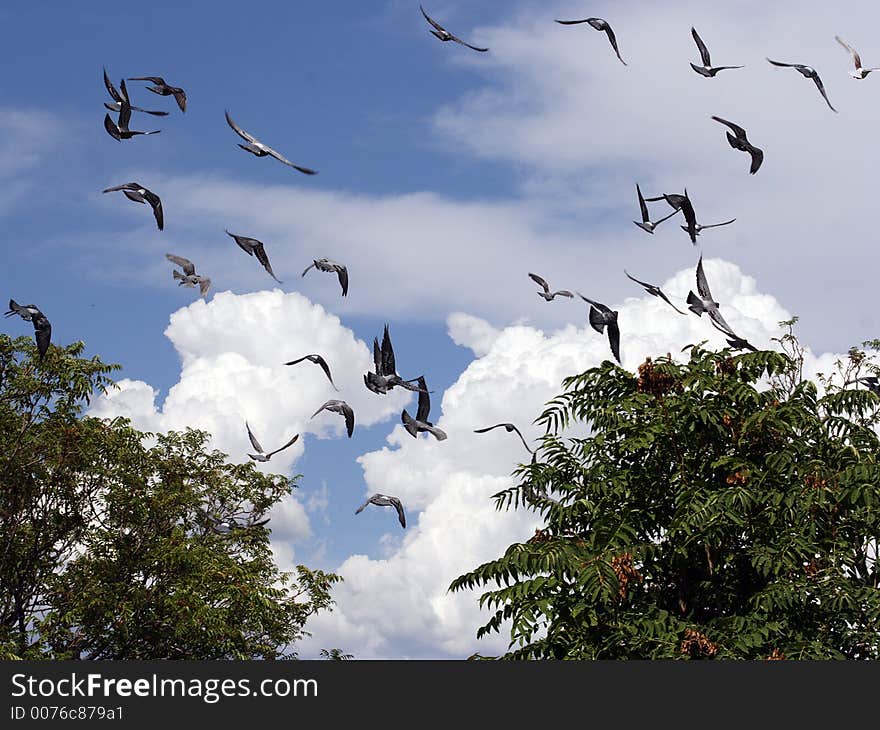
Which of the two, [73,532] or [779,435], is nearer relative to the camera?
[779,435]

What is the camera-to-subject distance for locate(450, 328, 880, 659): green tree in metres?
10.7

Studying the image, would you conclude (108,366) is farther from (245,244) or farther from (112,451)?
(245,244)

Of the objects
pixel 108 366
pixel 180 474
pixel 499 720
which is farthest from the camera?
pixel 180 474

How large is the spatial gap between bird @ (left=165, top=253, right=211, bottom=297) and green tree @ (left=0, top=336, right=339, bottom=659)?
32.8ft

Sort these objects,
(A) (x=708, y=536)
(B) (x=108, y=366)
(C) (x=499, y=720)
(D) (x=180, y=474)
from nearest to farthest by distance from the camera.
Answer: (C) (x=499, y=720)
(A) (x=708, y=536)
(B) (x=108, y=366)
(D) (x=180, y=474)

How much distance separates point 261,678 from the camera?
26.9ft

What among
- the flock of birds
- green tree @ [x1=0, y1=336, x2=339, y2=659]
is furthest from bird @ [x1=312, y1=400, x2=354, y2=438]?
green tree @ [x1=0, y1=336, x2=339, y2=659]

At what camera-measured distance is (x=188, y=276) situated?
1254 centimetres

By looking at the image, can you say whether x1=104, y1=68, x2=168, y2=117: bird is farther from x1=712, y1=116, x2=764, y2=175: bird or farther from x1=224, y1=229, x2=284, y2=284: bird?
x1=712, y1=116, x2=764, y2=175: bird

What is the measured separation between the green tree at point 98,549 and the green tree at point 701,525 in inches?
447

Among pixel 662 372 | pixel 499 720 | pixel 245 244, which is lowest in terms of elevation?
pixel 499 720

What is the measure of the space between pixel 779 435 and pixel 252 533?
17.8 metres

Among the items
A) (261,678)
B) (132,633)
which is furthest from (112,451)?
(261,678)

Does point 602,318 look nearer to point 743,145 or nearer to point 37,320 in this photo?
point 743,145
